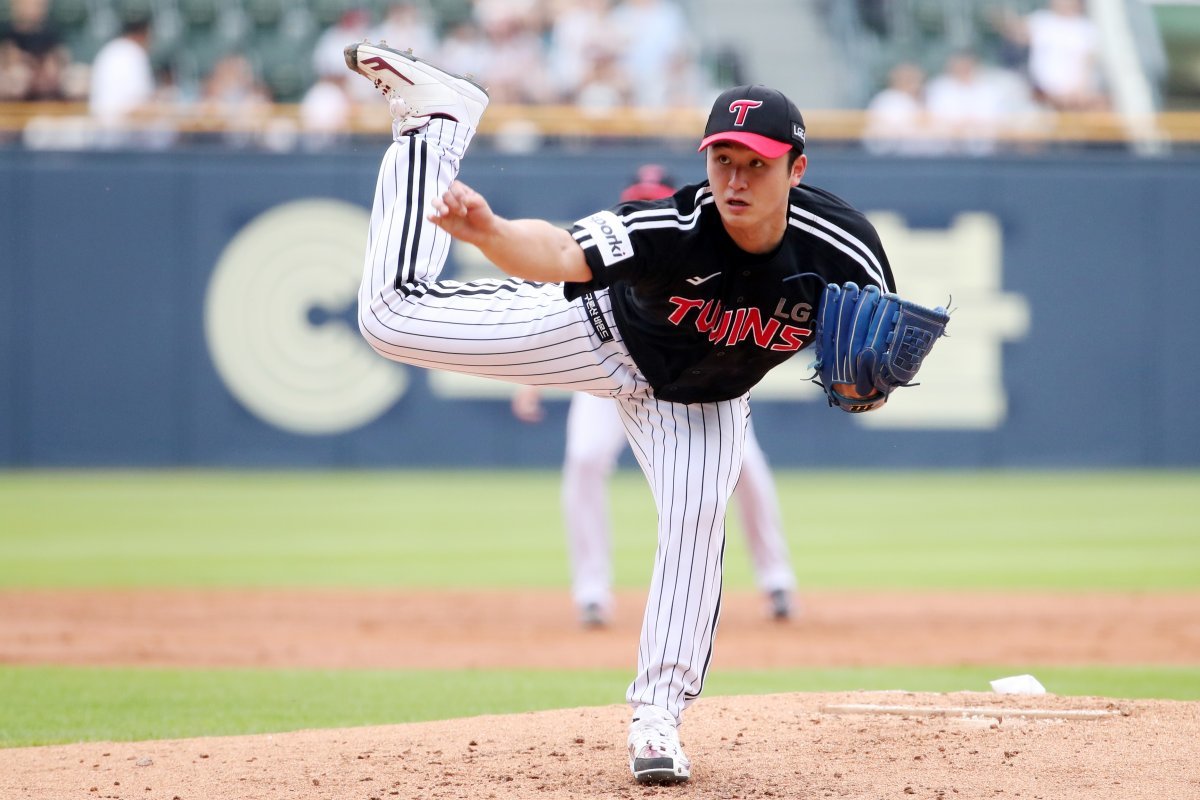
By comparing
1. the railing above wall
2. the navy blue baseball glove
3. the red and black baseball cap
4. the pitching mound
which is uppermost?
the railing above wall

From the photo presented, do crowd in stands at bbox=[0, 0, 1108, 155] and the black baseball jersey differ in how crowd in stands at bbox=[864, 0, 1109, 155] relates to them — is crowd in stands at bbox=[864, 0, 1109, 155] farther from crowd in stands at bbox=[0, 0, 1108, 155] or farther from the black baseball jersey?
the black baseball jersey

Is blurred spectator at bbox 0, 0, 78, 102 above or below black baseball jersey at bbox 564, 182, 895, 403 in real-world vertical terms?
above

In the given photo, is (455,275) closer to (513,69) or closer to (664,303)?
(513,69)

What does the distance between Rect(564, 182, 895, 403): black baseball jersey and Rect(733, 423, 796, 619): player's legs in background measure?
2934 millimetres

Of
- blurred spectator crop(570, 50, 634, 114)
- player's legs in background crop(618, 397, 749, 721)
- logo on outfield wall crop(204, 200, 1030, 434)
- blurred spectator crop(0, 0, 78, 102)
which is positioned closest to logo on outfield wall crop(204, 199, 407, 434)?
logo on outfield wall crop(204, 200, 1030, 434)

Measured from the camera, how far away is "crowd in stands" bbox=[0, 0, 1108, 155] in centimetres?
1361

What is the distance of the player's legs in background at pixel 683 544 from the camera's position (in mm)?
3971

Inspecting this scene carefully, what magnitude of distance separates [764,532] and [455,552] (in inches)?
128

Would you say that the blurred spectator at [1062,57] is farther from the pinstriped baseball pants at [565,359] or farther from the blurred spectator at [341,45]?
the pinstriped baseball pants at [565,359]

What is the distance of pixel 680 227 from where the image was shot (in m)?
3.67

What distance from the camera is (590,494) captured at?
22.6 feet

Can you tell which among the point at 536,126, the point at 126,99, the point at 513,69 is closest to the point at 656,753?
the point at 536,126

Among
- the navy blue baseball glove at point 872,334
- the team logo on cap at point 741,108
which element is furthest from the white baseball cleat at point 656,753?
the team logo on cap at point 741,108

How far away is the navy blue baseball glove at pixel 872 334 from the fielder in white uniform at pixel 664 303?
168 millimetres
